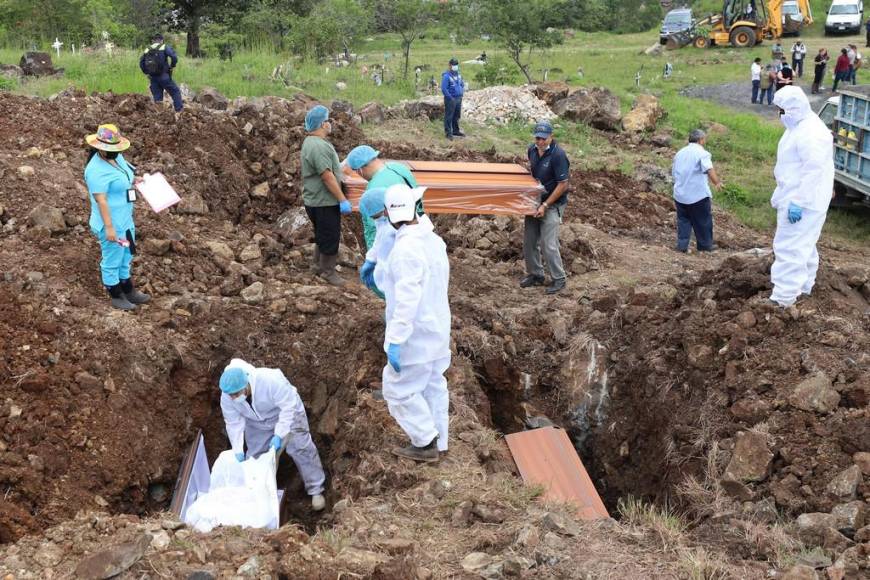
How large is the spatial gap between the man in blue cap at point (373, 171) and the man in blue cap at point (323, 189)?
2.77 feet

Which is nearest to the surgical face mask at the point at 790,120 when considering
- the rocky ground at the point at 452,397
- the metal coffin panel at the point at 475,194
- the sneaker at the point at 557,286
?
the rocky ground at the point at 452,397

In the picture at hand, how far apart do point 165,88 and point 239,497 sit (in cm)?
715

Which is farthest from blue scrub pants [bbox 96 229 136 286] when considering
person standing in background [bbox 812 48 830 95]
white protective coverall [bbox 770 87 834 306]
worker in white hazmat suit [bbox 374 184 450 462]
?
person standing in background [bbox 812 48 830 95]

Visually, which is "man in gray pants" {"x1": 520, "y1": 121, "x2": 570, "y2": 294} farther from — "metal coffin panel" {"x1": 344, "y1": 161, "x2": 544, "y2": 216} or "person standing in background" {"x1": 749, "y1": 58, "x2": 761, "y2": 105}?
"person standing in background" {"x1": 749, "y1": 58, "x2": 761, "y2": 105}

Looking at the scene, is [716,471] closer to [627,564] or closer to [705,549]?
[705,549]

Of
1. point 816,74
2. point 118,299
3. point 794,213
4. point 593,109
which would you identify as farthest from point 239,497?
point 816,74

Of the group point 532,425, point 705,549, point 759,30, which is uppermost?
point 759,30

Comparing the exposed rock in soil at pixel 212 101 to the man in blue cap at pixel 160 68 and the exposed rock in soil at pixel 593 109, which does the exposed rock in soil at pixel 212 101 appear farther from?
the exposed rock in soil at pixel 593 109

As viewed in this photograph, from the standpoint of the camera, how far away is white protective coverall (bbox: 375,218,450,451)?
14.2ft

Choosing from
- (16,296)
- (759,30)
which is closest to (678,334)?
(16,296)

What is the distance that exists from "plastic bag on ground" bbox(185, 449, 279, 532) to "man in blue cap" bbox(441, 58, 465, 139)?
8287 millimetres

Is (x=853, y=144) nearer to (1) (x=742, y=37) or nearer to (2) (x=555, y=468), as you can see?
(2) (x=555, y=468)

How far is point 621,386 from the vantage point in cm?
620

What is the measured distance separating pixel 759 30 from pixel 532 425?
23.0 m
